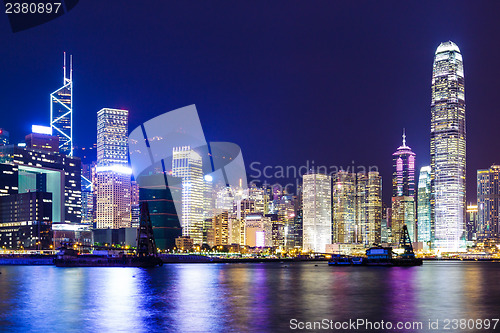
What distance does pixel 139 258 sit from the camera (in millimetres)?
139375

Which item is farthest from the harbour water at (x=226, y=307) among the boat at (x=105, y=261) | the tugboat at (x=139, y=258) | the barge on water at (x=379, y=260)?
the barge on water at (x=379, y=260)

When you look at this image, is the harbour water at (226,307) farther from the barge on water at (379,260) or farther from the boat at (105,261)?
the barge on water at (379,260)

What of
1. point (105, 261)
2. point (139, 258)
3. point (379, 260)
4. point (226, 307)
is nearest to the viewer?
point (226, 307)

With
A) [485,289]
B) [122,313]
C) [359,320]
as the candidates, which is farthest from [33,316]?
[485,289]

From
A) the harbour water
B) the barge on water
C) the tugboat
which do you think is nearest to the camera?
the harbour water

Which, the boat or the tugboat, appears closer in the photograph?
the tugboat

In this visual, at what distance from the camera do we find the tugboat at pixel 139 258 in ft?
447

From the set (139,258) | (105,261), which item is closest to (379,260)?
(139,258)

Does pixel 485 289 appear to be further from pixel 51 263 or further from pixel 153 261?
pixel 51 263

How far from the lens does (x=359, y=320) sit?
40406 mm

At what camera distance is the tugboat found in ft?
447

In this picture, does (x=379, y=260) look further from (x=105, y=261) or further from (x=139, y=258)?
(x=105, y=261)

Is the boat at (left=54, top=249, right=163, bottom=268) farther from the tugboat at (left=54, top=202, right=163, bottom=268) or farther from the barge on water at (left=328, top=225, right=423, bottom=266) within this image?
the barge on water at (left=328, top=225, right=423, bottom=266)

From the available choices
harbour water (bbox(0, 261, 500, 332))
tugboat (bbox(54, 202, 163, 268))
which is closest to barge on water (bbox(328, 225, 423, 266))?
tugboat (bbox(54, 202, 163, 268))
